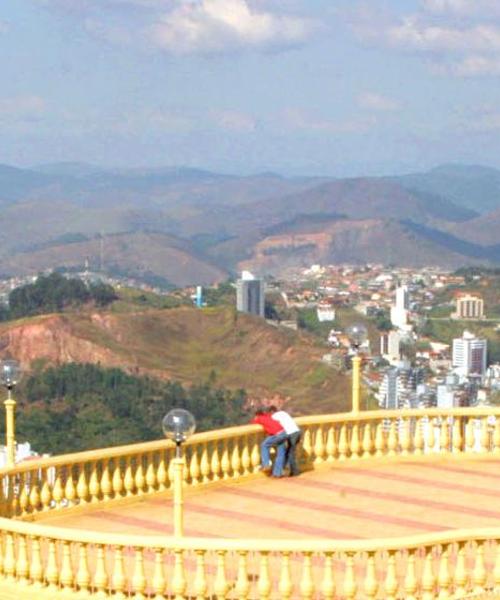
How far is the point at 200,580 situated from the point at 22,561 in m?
1.73

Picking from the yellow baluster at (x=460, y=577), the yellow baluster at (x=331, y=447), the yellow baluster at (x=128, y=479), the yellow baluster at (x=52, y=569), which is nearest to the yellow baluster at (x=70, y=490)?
the yellow baluster at (x=128, y=479)

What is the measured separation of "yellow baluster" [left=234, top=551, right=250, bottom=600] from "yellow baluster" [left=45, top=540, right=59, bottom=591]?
65.0 inches

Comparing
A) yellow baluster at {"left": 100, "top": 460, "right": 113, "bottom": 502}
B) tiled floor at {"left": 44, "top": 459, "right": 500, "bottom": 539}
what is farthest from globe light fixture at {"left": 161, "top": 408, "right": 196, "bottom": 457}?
yellow baluster at {"left": 100, "top": 460, "right": 113, "bottom": 502}

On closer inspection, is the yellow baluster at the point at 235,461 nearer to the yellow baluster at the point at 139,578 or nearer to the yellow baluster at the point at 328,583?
the yellow baluster at the point at 139,578

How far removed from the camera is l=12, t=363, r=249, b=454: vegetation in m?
97.0

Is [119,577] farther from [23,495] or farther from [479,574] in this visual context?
[23,495]

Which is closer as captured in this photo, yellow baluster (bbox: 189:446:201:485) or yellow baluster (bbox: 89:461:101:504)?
yellow baluster (bbox: 89:461:101:504)

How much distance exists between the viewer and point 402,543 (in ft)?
37.7

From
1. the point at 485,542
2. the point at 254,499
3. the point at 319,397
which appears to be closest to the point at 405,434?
the point at 254,499

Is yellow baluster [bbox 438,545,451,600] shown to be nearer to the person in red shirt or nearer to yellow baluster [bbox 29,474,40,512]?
yellow baluster [bbox 29,474,40,512]

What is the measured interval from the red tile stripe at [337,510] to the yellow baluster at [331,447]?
192cm

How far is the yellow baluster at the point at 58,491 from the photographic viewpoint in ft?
51.2

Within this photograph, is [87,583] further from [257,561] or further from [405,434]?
[405,434]

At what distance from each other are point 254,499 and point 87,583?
198 inches
